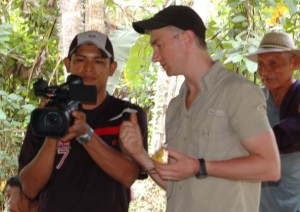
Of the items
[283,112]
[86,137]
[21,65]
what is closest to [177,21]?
[86,137]

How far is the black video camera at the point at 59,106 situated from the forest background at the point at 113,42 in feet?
4.81

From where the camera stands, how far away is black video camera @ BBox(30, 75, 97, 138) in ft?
5.75

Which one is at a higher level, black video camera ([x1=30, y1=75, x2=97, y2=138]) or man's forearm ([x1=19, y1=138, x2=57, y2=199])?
black video camera ([x1=30, y1=75, x2=97, y2=138])

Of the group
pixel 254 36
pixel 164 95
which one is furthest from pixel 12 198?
pixel 164 95

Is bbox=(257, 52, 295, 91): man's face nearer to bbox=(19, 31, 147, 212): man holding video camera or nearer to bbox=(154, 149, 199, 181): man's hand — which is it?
bbox=(19, 31, 147, 212): man holding video camera

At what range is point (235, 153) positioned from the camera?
1.76m

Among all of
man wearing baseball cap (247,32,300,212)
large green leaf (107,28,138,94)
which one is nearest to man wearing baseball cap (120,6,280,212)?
man wearing baseball cap (247,32,300,212)

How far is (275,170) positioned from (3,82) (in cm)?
344

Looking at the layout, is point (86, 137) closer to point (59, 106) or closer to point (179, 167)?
point (59, 106)

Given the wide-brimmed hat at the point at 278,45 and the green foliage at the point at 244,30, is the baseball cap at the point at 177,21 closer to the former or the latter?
the wide-brimmed hat at the point at 278,45

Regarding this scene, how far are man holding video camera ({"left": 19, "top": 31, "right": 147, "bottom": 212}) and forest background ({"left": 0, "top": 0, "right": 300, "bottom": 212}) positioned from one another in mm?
1194

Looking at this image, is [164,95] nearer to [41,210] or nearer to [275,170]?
[41,210]

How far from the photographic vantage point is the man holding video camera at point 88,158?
75.9 inches

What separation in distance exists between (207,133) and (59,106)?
499 mm
